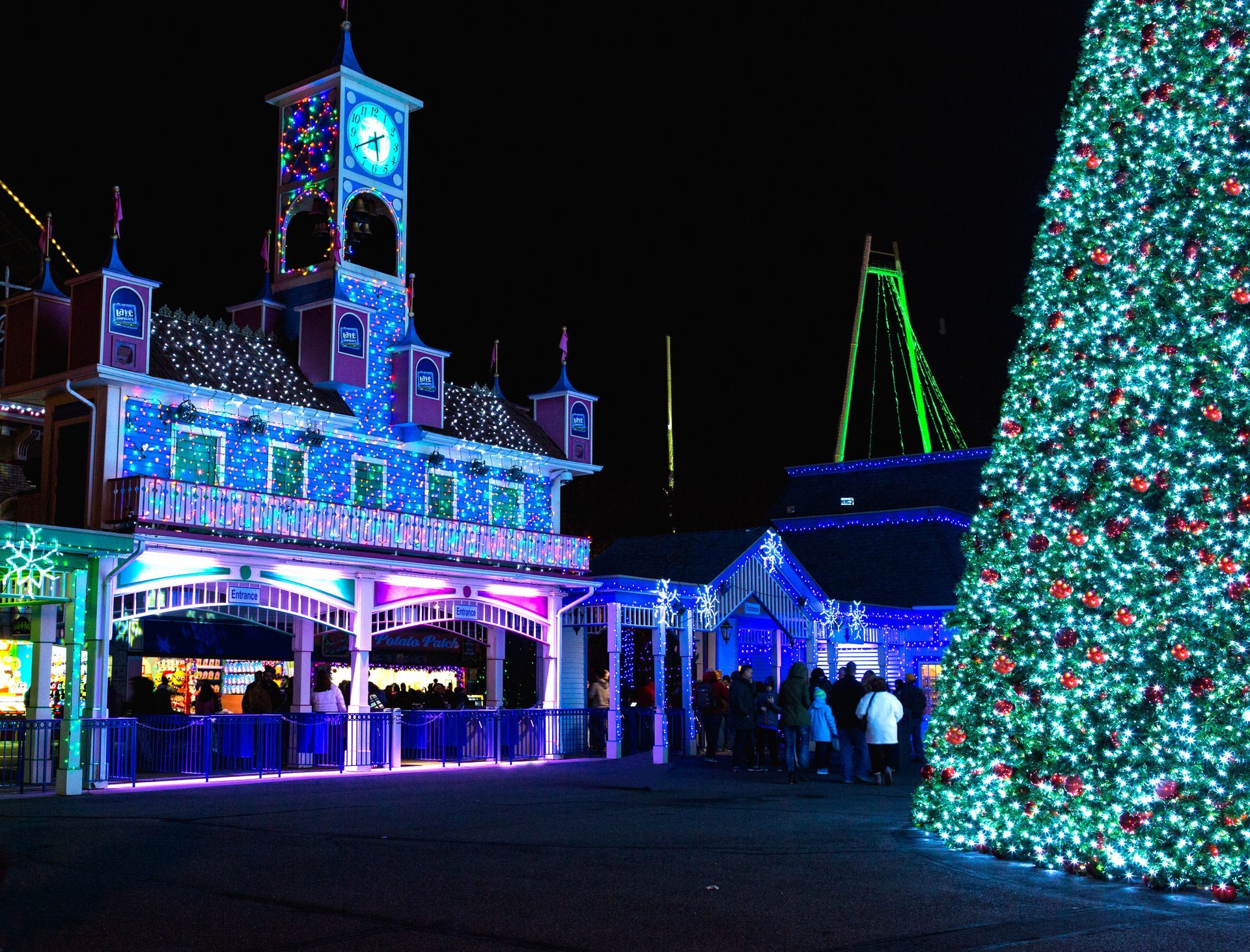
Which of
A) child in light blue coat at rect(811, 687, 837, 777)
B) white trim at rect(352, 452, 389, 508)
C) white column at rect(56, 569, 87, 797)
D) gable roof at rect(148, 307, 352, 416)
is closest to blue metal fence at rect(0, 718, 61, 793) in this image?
white column at rect(56, 569, 87, 797)

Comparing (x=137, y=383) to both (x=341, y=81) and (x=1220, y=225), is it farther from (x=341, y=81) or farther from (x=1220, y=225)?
(x=1220, y=225)

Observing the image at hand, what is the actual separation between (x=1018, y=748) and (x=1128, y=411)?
2.79 m

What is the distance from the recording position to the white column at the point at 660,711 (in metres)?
23.9

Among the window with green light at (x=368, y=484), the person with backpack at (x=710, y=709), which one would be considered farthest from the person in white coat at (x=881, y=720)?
the window with green light at (x=368, y=484)

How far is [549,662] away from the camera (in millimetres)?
28188

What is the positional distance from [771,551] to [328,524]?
9761mm

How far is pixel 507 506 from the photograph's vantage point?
29688mm

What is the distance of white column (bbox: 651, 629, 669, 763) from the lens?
23.9 m

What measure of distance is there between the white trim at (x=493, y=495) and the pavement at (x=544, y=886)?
46.5 feet

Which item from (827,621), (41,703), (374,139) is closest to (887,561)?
(827,621)

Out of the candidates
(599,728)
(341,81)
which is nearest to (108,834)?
(599,728)

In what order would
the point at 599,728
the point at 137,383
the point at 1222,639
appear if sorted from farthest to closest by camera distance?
the point at 599,728 → the point at 137,383 → the point at 1222,639

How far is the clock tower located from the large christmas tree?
18.0m

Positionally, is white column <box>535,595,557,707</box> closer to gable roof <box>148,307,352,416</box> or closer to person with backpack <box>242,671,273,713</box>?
gable roof <box>148,307,352,416</box>
